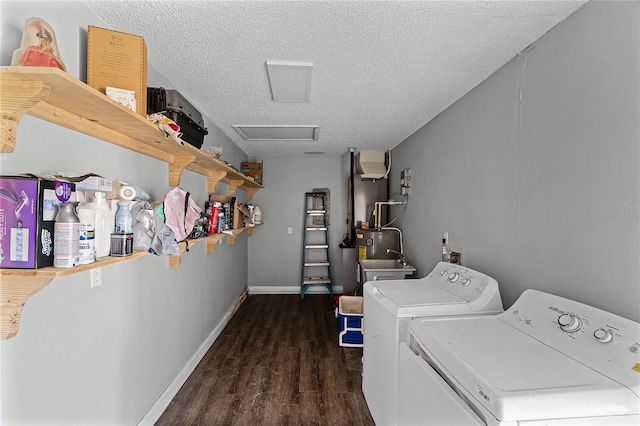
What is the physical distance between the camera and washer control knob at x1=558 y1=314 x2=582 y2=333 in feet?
3.55

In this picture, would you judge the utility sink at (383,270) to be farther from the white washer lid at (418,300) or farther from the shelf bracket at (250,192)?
the shelf bracket at (250,192)

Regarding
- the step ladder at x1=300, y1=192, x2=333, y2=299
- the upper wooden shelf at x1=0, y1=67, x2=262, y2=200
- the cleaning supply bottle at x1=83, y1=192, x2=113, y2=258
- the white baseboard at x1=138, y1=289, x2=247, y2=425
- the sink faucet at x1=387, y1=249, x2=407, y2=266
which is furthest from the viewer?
the step ladder at x1=300, y1=192, x2=333, y2=299

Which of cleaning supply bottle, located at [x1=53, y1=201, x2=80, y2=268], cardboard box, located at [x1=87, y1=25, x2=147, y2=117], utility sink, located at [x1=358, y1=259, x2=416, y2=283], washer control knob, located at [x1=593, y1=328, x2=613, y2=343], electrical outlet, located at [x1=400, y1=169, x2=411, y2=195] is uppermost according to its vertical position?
cardboard box, located at [x1=87, y1=25, x2=147, y2=117]

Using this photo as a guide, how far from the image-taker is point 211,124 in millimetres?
2719

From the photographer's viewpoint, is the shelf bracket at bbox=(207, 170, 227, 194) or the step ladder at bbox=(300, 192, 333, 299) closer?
the shelf bracket at bbox=(207, 170, 227, 194)

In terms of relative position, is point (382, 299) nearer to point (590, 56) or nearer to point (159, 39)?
point (590, 56)

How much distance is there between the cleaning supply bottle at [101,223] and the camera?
101cm

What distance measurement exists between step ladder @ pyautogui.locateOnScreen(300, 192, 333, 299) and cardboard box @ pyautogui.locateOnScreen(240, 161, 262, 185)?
0.82 metres

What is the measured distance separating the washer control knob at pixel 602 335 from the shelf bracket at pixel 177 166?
6.98 feet

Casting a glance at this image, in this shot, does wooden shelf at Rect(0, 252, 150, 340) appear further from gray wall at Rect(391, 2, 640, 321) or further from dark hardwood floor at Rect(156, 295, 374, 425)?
gray wall at Rect(391, 2, 640, 321)

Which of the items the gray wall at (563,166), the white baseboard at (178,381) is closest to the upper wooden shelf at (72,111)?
the white baseboard at (178,381)

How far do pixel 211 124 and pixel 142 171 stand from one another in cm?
125

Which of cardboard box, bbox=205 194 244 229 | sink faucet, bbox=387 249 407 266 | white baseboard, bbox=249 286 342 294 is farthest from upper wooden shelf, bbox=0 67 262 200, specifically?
white baseboard, bbox=249 286 342 294

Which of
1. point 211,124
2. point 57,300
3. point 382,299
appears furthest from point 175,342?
point 211,124
